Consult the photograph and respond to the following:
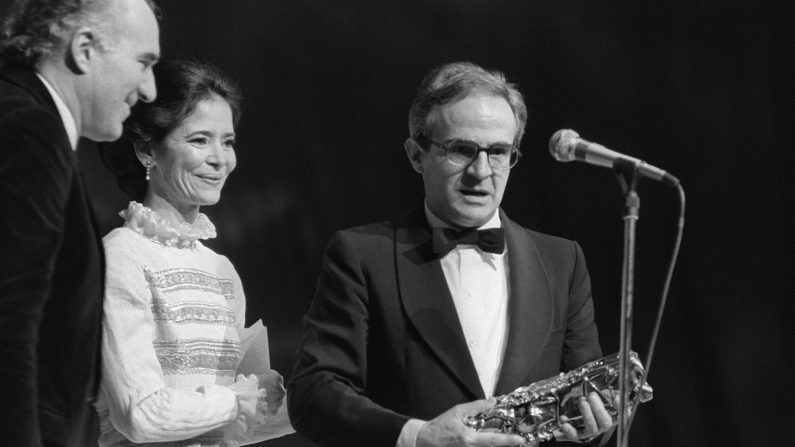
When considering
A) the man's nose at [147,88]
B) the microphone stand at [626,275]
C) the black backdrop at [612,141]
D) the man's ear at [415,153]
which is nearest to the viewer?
the microphone stand at [626,275]

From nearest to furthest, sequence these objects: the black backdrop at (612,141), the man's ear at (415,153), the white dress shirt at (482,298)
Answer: the white dress shirt at (482,298), the man's ear at (415,153), the black backdrop at (612,141)

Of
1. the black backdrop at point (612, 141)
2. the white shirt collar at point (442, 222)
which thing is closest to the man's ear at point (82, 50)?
the white shirt collar at point (442, 222)

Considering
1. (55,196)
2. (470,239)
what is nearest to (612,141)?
(470,239)

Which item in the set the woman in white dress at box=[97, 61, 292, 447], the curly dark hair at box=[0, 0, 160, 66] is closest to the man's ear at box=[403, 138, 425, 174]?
the woman in white dress at box=[97, 61, 292, 447]

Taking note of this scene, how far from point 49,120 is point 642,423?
9.53 feet

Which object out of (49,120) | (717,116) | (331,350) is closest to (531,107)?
(717,116)

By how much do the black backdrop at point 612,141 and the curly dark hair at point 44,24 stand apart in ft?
5.58

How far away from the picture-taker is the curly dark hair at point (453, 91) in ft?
9.80

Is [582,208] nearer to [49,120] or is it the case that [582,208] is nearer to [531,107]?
[531,107]

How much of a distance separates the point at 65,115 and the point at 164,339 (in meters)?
0.98

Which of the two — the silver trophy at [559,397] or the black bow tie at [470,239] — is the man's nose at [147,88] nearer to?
the black bow tie at [470,239]

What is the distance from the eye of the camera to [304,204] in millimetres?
4066

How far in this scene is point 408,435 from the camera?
262 centimetres

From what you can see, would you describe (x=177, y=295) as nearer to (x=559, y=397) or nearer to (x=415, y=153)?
(x=415, y=153)
